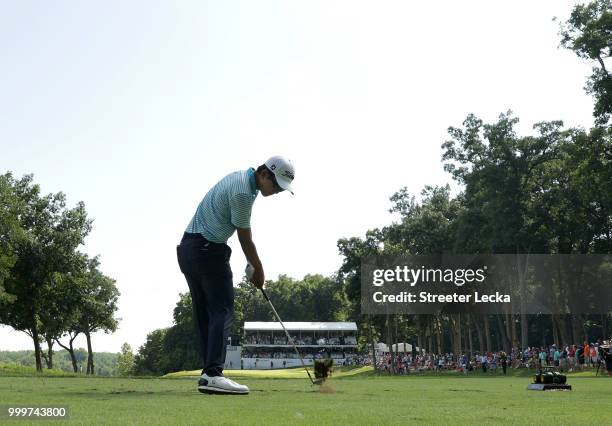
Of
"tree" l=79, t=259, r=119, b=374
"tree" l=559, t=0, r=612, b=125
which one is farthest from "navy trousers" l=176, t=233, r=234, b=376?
"tree" l=79, t=259, r=119, b=374

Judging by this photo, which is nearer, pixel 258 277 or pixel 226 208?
pixel 226 208

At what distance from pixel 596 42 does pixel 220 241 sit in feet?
135

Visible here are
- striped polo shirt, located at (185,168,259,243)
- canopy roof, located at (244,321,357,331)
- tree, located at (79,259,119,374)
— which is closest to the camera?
striped polo shirt, located at (185,168,259,243)

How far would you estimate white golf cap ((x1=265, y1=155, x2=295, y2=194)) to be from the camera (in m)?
7.19

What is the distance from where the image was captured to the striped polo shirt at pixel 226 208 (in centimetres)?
719

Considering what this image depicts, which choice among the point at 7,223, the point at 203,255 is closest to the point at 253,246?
the point at 203,255

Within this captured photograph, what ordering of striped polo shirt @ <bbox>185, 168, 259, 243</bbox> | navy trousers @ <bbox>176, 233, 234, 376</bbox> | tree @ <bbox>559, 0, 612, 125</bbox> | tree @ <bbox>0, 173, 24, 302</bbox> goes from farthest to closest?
tree @ <bbox>0, 173, 24, 302</bbox>
tree @ <bbox>559, 0, 612, 125</bbox>
navy trousers @ <bbox>176, 233, 234, 376</bbox>
striped polo shirt @ <bbox>185, 168, 259, 243</bbox>

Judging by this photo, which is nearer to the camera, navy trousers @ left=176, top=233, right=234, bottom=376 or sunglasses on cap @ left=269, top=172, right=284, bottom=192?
sunglasses on cap @ left=269, top=172, right=284, bottom=192

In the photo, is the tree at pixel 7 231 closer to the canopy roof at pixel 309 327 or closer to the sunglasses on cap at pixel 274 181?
the sunglasses on cap at pixel 274 181

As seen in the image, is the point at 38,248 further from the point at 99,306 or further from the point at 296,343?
the point at 296,343

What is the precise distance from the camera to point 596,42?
1721 inches

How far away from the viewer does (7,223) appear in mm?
59250

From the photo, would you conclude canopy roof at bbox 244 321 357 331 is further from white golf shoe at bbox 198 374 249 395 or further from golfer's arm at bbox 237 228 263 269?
golfer's arm at bbox 237 228 263 269

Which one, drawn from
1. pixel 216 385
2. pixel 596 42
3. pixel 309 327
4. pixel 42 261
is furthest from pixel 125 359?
pixel 216 385
